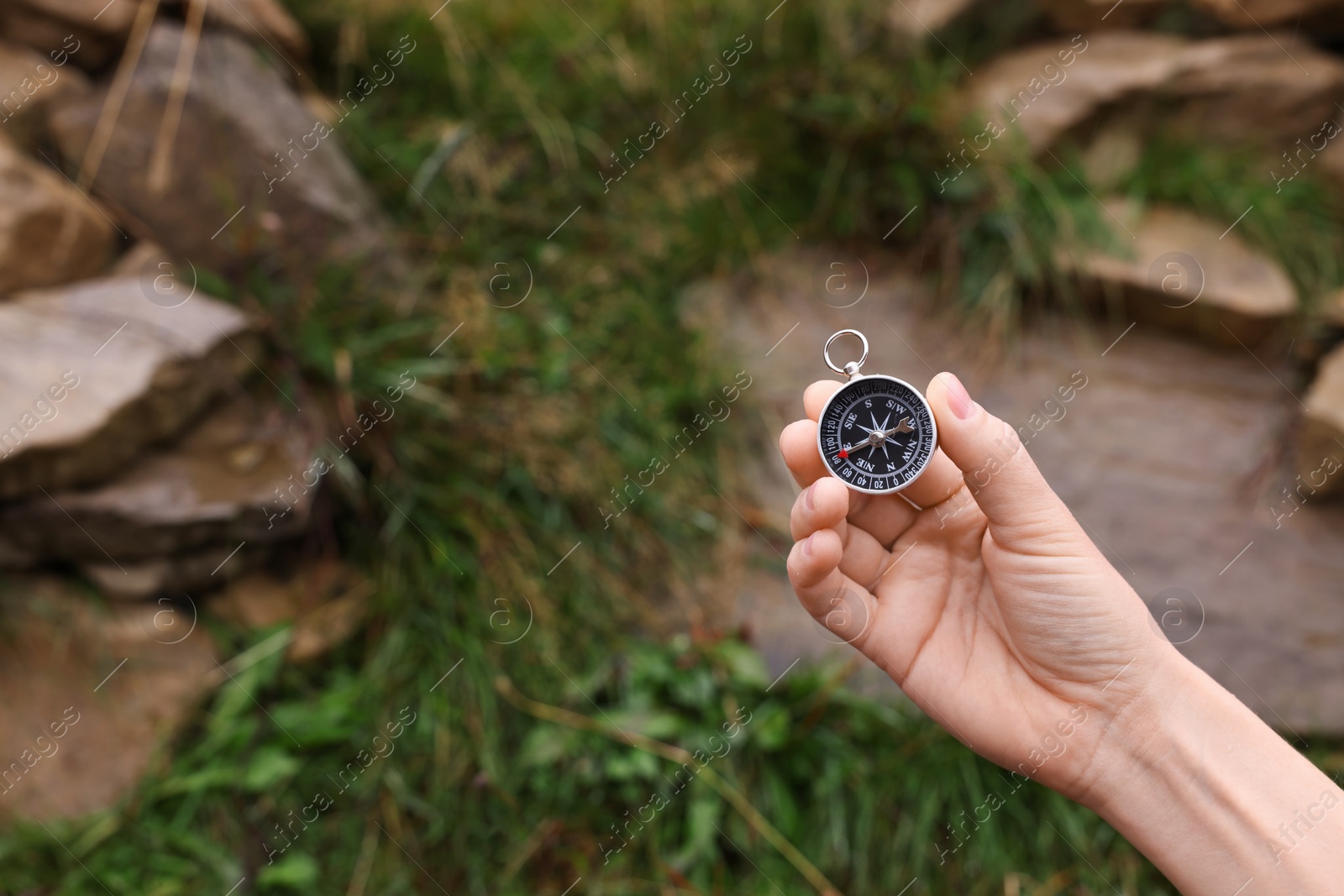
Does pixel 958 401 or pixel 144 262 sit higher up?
pixel 144 262

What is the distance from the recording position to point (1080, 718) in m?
2.07

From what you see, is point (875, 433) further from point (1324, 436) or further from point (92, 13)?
point (92, 13)

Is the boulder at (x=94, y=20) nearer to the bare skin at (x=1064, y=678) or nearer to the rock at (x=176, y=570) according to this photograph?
the rock at (x=176, y=570)

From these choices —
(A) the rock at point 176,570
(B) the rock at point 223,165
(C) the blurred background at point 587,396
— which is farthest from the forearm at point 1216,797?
(B) the rock at point 223,165

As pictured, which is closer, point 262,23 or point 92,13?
point 92,13

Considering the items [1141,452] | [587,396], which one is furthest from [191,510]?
[1141,452]

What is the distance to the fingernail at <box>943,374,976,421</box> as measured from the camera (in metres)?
1.92

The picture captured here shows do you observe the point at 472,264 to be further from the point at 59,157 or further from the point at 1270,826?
the point at 1270,826

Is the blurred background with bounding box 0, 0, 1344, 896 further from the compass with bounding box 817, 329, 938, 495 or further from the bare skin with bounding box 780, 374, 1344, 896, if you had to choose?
the compass with bounding box 817, 329, 938, 495

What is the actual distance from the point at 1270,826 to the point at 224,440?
11.6 feet

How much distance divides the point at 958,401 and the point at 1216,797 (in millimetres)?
1057

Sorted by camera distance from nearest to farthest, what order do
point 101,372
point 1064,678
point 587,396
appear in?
1. point 1064,678
2. point 101,372
3. point 587,396

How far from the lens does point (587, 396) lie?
12.4ft

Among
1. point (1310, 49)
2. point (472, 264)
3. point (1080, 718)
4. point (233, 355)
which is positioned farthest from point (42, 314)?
point (1310, 49)
